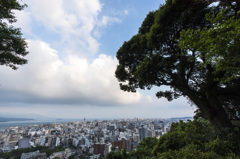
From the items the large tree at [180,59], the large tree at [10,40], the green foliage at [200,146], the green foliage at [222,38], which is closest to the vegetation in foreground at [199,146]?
the green foliage at [200,146]

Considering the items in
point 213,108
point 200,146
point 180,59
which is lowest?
point 200,146

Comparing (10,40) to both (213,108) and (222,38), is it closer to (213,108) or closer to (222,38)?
(222,38)

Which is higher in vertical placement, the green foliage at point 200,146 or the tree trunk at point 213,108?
the tree trunk at point 213,108

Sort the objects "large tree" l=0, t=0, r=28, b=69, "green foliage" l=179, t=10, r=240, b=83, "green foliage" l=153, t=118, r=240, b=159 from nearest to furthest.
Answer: "green foliage" l=179, t=10, r=240, b=83 < "green foliage" l=153, t=118, r=240, b=159 < "large tree" l=0, t=0, r=28, b=69

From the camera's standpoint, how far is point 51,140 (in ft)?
77.4

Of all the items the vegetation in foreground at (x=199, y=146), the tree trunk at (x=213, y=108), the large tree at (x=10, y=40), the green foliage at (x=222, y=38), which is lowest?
the vegetation in foreground at (x=199, y=146)

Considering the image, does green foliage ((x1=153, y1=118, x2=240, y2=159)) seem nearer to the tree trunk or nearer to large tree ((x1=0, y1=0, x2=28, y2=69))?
the tree trunk

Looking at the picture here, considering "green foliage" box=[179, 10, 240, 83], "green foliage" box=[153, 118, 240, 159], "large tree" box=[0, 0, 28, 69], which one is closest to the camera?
"green foliage" box=[179, 10, 240, 83]

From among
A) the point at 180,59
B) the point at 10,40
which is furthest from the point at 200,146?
the point at 10,40

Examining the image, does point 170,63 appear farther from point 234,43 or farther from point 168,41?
point 234,43

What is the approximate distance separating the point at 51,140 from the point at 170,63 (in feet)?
98.4

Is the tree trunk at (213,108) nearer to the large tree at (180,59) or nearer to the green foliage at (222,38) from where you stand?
the large tree at (180,59)

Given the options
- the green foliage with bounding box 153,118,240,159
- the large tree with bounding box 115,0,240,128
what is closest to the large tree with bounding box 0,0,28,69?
the large tree with bounding box 115,0,240,128

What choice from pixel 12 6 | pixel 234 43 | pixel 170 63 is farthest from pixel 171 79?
pixel 12 6
